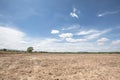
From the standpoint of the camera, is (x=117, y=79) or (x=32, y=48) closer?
(x=117, y=79)

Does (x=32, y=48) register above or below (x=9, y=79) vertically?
above

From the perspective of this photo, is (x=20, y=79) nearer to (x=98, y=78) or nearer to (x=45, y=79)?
(x=45, y=79)

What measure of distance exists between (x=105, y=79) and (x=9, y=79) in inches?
287

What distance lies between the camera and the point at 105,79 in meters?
9.55

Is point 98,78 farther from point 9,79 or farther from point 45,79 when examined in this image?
point 9,79

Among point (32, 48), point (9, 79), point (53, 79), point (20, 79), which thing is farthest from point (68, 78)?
point (32, 48)

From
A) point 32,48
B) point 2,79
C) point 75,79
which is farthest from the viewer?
point 32,48

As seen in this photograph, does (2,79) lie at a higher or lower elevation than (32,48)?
lower

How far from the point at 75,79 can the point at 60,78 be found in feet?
3.87

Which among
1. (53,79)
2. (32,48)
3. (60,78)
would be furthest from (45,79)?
(32,48)

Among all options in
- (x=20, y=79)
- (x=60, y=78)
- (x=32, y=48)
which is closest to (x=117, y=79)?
(x=60, y=78)

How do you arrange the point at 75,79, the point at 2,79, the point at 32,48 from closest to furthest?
the point at 2,79
the point at 75,79
the point at 32,48

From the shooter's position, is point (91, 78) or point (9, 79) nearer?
point (9, 79)

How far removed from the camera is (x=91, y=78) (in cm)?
981
